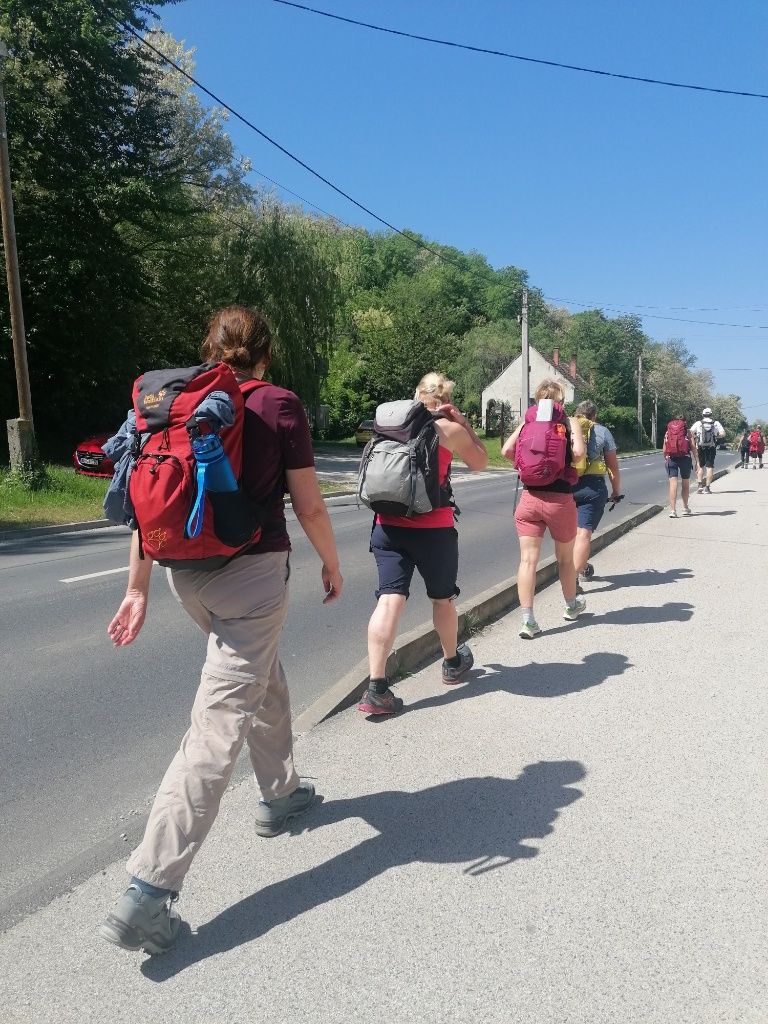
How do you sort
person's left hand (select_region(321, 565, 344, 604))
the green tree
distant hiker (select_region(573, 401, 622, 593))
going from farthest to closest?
the green tree, distant hiker (select_region(573, 401, 622, 593)), person's left hand (select_region(321, 565, 344, 604))

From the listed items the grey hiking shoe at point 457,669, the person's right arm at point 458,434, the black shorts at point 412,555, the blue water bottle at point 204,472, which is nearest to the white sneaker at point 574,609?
the grey hiking shoe at point 457,669

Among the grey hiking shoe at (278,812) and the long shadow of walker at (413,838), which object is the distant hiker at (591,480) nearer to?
the long shadow of walker at (413,838)

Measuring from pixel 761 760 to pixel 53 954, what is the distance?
2.83m

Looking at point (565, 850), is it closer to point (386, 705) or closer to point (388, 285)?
point (386, 705)

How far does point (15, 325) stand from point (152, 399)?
569 inches

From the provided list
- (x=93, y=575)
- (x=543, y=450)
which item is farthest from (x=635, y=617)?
(x=93, y=575)

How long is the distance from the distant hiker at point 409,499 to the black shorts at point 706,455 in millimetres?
14682

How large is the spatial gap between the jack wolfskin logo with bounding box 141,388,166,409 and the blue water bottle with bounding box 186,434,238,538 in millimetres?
167

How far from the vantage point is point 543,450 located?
212 inches

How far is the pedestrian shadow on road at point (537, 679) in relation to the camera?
14.5 feet

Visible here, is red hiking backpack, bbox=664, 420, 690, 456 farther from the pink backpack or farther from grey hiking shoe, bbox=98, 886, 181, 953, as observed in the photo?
grey hiking shoe, bbox=98, 886, 181, 953

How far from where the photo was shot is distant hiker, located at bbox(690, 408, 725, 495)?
17.0 m

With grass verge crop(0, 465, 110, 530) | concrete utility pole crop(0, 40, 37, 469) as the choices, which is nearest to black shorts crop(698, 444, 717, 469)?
grass verge crop(0, 465, 110, 530)

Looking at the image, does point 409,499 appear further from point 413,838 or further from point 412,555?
point 413,838
